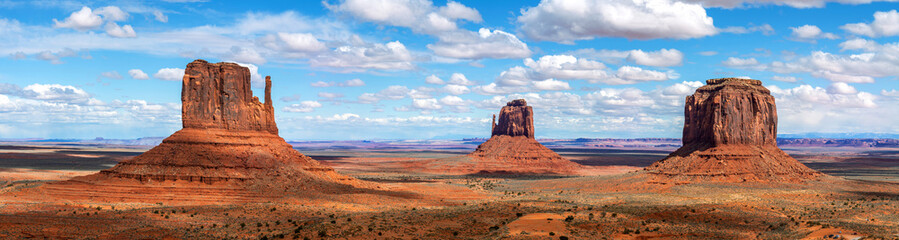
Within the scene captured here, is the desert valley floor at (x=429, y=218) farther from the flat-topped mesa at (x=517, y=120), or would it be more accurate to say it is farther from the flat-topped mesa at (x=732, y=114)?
the flat-topped mesa at (x=517, y=120)

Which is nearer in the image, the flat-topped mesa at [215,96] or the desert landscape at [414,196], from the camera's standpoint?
the desert landscape at [414,196]

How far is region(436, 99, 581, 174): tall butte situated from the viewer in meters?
153

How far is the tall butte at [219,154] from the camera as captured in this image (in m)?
66.7

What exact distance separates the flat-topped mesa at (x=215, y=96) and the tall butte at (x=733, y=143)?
4980 centimetres

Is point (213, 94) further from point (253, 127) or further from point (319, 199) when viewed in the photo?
point (319, 199)

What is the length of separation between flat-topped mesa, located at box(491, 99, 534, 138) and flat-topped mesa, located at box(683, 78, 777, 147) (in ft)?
241

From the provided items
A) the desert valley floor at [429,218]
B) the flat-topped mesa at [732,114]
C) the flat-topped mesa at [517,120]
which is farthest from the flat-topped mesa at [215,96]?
the flat-topped mesa at [517,120]

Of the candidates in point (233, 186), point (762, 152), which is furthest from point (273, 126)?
point (762, 152)

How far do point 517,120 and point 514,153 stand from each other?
10.6 meters

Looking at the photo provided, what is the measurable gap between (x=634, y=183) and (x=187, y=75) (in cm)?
5136

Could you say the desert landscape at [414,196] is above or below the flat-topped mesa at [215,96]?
below

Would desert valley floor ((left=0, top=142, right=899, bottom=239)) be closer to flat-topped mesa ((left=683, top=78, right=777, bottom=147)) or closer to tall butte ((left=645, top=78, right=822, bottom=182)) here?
tall butte ((left=645, top=78, right=822, bottom=182))

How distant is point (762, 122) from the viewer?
94.2m

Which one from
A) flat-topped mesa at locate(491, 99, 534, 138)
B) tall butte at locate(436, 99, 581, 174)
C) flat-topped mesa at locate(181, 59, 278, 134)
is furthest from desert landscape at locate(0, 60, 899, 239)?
flat-topped mesa at locate(491, 99, 534, 138)
